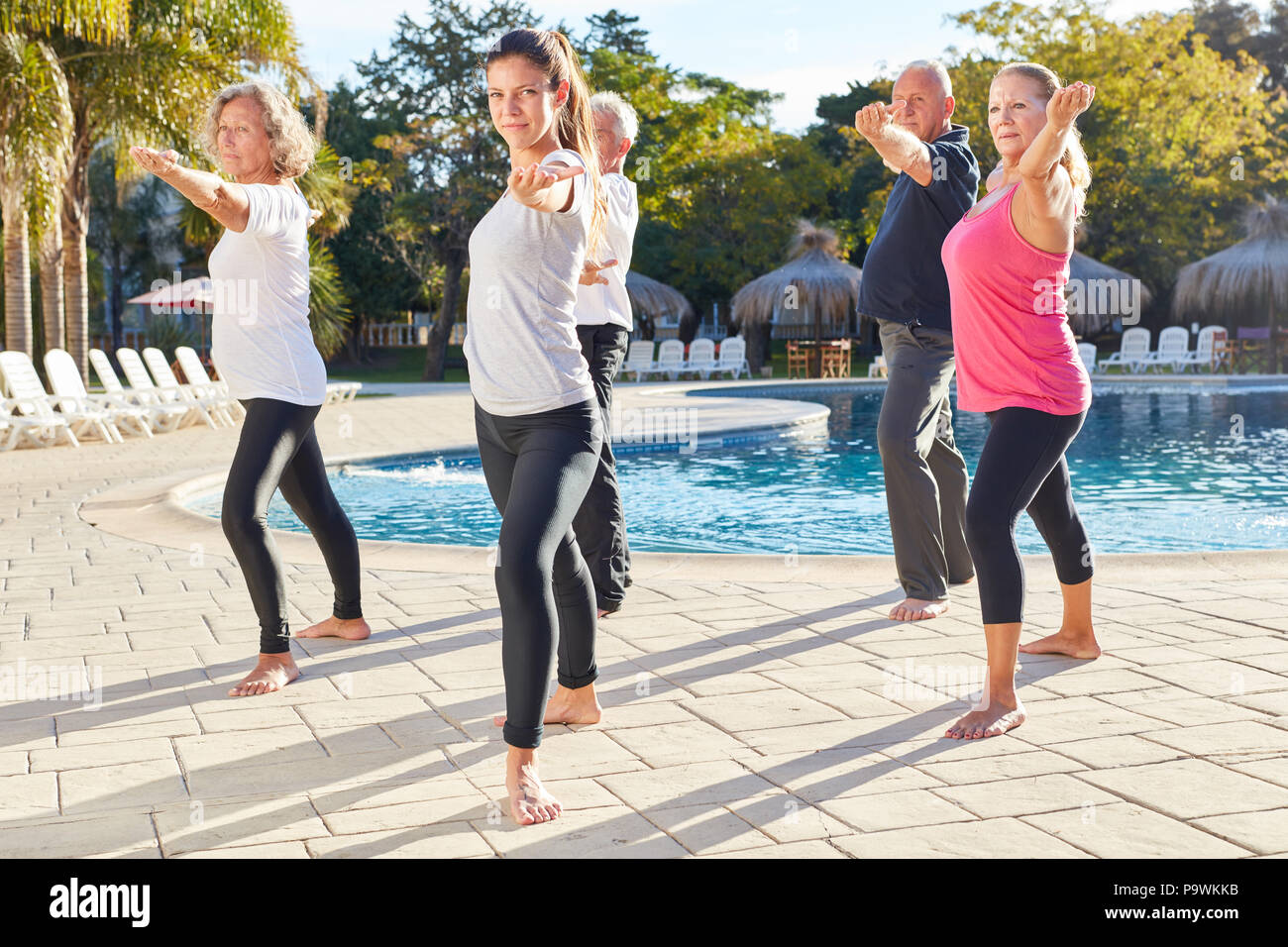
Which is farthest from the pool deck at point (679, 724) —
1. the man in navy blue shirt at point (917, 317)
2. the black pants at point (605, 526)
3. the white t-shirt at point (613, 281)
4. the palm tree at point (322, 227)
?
the palm tree at point (322, 227)

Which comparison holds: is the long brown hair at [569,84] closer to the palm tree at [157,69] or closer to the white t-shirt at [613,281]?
the white t-shirt at [613,281]

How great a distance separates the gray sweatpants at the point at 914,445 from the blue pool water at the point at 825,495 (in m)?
2.57

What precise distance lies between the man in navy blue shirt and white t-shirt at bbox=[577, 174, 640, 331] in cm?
95

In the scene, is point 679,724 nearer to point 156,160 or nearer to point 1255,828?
point 1255,828

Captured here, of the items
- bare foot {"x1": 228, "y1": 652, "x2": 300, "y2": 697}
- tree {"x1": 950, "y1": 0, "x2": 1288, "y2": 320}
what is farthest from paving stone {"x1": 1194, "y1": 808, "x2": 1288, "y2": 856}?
tree {"x1": 950, "y1": 0, "x2": 1288, "y2": 320}

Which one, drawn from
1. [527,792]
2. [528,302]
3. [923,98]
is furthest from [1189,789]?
[923,98]

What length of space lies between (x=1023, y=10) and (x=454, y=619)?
3096 cm

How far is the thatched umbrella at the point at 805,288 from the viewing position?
29.2m

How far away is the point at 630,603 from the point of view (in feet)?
16.7

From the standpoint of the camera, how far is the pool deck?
2.70m

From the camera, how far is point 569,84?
2949 millimetres

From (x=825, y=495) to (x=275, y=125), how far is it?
6424mm

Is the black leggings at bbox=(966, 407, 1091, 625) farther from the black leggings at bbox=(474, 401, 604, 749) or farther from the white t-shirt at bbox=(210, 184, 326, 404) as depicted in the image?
the white t-shirt at bbox=(210, 184, 326, 404)
